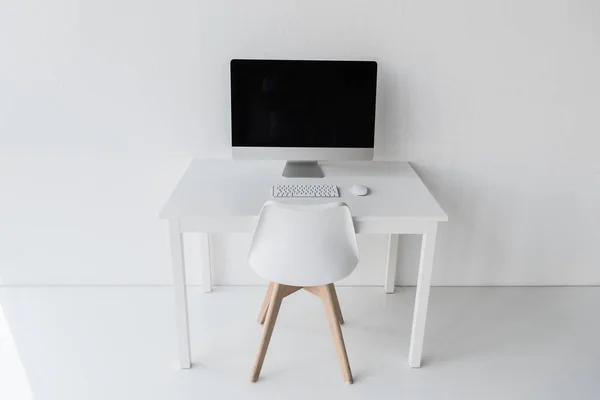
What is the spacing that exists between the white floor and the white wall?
0.14 metres

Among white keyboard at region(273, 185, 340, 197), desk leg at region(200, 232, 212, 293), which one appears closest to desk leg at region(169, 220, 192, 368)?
white keyboard at region(273, 185, 340, 197)

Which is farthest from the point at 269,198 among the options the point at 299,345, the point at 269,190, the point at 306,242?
the point at 299,345

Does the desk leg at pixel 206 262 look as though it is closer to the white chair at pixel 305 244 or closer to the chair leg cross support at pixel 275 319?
the chair leg cross support at pixel 275 319

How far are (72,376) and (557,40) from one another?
93.8 inches

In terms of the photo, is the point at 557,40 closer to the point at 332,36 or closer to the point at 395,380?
the point at 332,36

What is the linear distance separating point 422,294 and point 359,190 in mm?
464

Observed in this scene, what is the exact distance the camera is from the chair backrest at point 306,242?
1850 mm

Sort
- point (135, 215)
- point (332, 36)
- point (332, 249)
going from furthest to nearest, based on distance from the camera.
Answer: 1. point (135, 215)
2. point (332, 36)
3. point (332, 249)

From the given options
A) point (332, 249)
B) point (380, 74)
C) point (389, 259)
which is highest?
point (380, 74)

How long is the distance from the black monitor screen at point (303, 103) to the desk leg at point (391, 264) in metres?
0.54

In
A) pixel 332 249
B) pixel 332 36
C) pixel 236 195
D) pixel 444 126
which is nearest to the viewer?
pixel 332 249

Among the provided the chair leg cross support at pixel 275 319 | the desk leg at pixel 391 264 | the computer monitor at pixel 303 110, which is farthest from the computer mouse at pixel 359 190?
the desk leg at pixel 391 264

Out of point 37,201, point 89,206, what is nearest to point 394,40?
point 89,206

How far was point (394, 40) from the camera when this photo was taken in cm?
228
